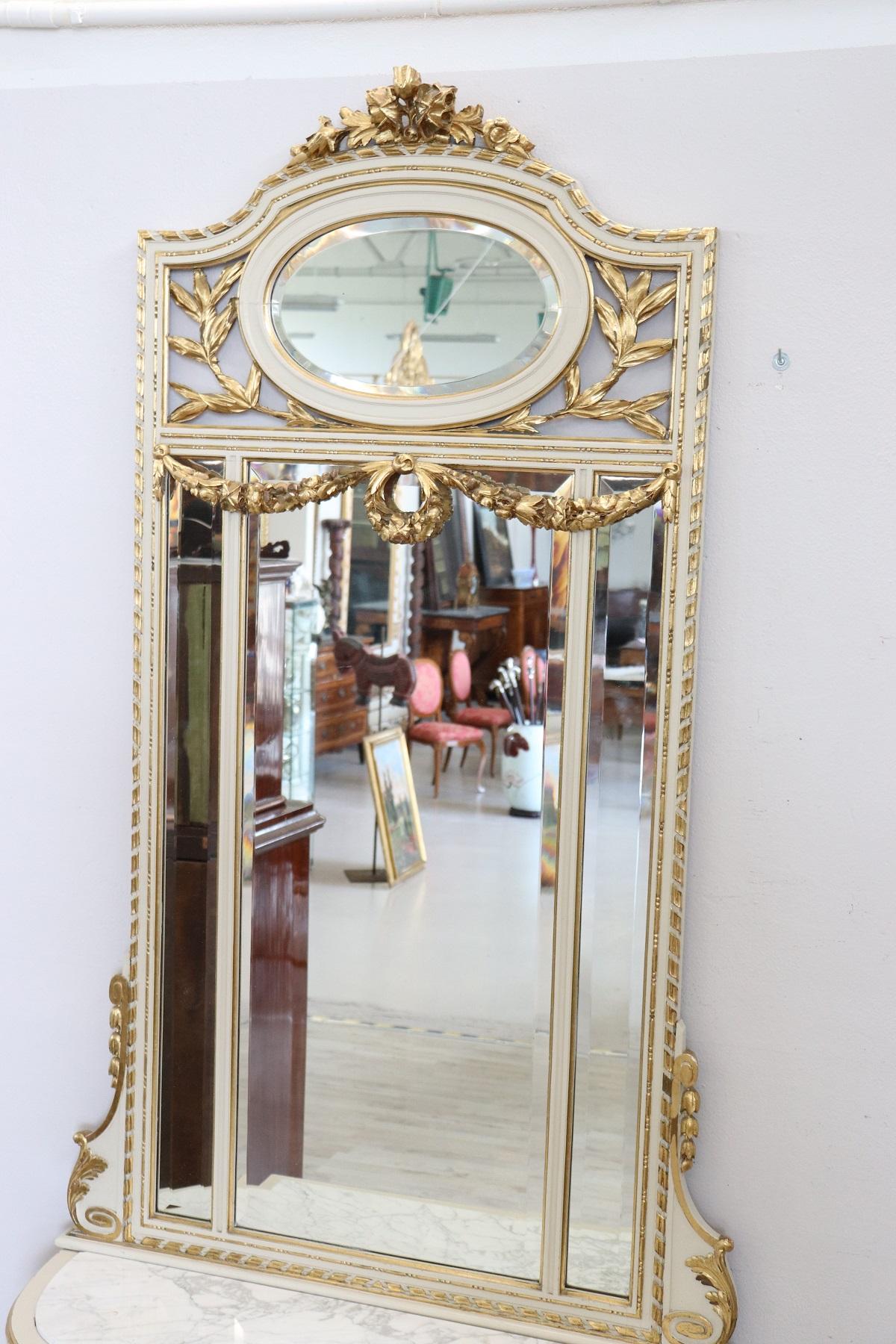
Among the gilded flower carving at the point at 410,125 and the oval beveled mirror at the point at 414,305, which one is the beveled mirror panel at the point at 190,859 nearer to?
the oval beveled mirror at the point at 414,305

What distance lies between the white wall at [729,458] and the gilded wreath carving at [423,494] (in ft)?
0.31

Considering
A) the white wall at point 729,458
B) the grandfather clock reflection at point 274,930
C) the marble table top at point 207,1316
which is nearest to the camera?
the white wall at point 729,458

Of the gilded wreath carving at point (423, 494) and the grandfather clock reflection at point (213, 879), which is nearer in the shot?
the gilded wreath carving at point (423, 494)

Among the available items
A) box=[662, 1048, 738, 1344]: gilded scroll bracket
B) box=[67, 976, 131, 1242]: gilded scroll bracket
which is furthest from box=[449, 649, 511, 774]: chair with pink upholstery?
box=[67, 976, 131, 1242]: gilded scroll bracket

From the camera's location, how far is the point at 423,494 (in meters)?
1.60

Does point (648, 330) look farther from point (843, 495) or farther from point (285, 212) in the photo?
point (285, 212)

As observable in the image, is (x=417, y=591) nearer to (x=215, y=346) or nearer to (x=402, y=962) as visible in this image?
(x=215, y=346)

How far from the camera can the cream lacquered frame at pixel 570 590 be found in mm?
1526

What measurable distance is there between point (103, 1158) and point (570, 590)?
1.04 meters

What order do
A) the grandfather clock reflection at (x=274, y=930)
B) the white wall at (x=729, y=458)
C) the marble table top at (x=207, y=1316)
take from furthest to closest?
→ the grandfather clock reflection at (x=274, y=930) → the marble table top at (x=207, y=1316) → the white wall at (x=729, y=458)

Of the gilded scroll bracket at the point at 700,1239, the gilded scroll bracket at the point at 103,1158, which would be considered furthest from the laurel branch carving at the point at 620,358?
the gilded scroll bracket at the point at 103,1158

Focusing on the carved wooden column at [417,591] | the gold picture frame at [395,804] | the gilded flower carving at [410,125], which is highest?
the gilded flower carving at [410,125]

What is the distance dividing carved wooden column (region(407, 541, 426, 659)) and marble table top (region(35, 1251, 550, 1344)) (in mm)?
887

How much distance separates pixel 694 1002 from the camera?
161cm
